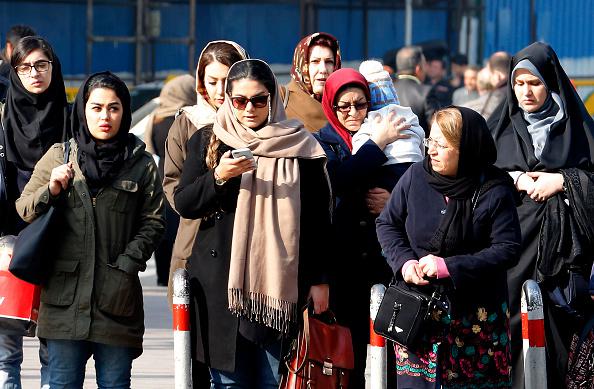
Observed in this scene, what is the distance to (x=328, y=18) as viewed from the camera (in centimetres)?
2423

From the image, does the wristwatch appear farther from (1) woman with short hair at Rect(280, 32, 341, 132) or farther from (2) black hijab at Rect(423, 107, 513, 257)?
(1) woman with short hair at Rect(280, 32, 341, 132)

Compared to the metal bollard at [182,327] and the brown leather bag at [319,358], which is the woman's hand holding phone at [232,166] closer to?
the metal bollard at [182,327]

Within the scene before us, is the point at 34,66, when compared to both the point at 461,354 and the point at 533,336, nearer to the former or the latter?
the point at 461,354

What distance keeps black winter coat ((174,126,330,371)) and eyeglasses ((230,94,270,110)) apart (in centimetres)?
18

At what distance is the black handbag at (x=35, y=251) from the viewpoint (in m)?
5.85

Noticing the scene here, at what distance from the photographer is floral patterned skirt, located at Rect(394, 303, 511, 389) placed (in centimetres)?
574

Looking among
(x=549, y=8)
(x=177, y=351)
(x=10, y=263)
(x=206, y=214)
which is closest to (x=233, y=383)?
(x=177, y=351)

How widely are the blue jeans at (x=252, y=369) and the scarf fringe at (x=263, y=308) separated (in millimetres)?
106

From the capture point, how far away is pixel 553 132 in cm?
674

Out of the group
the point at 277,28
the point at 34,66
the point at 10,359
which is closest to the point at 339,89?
the point at 34,66

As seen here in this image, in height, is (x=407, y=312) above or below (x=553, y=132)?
below

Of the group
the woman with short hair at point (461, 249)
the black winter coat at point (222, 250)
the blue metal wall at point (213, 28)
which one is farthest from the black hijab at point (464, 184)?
the blue metal wall at point (213, 28)

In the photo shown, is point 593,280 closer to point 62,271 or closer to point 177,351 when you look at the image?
point 177,351

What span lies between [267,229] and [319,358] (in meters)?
0.54
